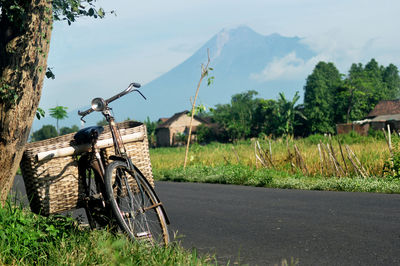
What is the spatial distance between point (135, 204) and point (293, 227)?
2855 mm

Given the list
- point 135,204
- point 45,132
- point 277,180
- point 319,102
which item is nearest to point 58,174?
point 135,204

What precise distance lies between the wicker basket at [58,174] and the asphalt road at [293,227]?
1.06m

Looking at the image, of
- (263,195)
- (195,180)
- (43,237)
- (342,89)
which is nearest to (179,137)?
(342,89)

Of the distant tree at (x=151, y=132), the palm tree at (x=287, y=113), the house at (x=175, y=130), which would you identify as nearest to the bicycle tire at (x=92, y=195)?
the palm tree at (x=287, y=113)

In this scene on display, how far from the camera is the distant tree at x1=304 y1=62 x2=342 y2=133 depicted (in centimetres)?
6956

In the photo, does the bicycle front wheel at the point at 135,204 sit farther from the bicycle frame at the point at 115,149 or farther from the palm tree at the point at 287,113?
the palm tree at the point at 287,113

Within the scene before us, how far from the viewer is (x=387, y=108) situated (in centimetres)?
6844

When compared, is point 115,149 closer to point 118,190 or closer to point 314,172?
point 118,190

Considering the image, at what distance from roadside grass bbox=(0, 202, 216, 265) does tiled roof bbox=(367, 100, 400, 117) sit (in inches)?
2677

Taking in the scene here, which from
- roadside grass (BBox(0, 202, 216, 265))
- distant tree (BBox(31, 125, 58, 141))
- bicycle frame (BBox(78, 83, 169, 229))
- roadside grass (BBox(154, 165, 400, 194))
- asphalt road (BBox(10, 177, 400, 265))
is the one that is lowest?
roadside grass (BBox(154, 165, 400, 194))

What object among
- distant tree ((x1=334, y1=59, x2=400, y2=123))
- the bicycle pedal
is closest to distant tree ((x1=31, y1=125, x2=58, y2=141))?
distant tree ((x1=334, y1=59, x2=400, y2=123))

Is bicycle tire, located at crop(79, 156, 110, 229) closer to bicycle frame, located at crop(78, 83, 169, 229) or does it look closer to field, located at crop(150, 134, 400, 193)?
bicycle frame, located at crop(78, 83, 169, 229)

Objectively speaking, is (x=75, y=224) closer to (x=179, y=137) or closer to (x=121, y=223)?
(x=121, y=223)

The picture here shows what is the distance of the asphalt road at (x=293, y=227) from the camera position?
492cm
